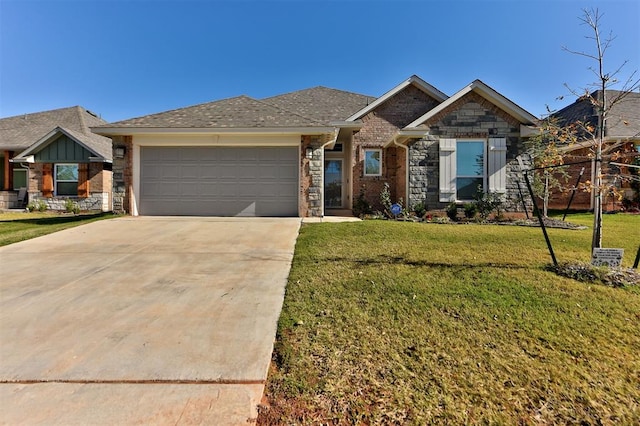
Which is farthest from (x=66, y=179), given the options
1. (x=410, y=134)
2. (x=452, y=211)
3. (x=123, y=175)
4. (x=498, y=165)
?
(x=498, y=165)

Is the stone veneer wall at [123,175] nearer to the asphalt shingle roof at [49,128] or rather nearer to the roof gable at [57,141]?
the roof gable at [57,141]

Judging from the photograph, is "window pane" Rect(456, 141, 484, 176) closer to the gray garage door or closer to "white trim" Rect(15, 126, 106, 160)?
the gray garage door

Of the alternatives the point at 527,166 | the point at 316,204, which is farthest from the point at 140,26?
the point at 527,166

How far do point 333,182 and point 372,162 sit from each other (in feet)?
6.46

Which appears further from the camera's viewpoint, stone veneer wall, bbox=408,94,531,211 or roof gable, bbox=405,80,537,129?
stone veneer wall, bbox=408,94,531,211


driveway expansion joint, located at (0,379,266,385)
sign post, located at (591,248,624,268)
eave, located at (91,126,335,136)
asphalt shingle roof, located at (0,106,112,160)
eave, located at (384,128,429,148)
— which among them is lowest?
driveway expansion joint, located at (0,379,266,385)

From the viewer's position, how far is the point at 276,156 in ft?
32.8

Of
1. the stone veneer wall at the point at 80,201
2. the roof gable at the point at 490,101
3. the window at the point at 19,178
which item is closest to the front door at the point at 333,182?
the roof gable at the point at 490,101

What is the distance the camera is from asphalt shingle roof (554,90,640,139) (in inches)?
517

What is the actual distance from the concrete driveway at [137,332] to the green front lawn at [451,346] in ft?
1.22

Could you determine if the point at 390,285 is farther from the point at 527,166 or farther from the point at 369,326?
the point at 527,166

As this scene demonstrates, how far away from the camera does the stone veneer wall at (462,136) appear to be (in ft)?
35.0

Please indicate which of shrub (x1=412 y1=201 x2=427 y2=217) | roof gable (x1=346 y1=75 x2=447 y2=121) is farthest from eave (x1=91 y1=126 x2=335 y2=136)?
shrub (x1=412 y1=201 x2=427 y2=217)

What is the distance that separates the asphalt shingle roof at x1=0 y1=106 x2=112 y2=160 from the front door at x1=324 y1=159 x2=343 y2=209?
1019cm
